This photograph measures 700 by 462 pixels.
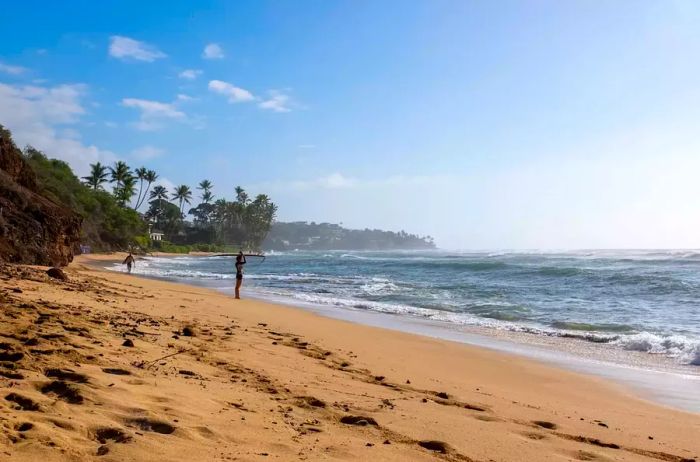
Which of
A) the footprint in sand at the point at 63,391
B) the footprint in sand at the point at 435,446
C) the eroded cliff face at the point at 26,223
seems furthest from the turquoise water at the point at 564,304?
the footprint in sand at the point at 63,391

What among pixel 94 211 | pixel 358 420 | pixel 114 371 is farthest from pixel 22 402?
pixel 94 211

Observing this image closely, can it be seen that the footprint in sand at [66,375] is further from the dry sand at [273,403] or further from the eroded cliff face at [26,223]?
the eroded cliff face at [26,223]

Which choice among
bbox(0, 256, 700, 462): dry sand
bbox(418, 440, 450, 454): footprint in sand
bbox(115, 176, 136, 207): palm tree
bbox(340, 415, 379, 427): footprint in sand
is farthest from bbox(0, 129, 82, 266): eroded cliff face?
bbox(115, 176, 136, 207): palm tree

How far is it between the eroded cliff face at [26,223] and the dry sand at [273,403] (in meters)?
9.44

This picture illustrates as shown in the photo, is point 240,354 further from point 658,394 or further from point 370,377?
point 658,394

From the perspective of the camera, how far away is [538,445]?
390 centimetres

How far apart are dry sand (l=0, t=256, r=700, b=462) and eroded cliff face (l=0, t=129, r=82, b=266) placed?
31.0ft

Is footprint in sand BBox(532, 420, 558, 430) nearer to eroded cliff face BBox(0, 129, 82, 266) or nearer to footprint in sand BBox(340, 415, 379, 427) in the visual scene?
footprint in sand BBox(340, 415, 379, 427)

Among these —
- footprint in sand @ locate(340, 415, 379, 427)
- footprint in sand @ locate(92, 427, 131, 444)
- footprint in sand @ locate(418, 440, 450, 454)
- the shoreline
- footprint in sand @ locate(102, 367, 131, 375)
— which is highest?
footprint in sand @ locate(102, 367, 131, 375)

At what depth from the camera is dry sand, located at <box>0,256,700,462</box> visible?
3.11 meters

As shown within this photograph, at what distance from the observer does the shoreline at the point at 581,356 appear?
6789 mm

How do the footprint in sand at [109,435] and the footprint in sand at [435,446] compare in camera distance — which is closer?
the footprint in sand at [109,435]

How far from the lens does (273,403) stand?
4.20 m

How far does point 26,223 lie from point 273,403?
1528 centimetres
